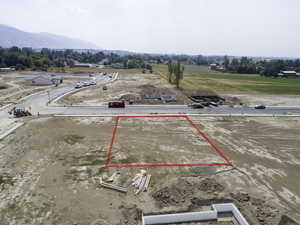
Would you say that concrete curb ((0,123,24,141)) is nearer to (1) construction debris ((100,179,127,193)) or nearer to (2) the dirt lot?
(2) the dirt lot

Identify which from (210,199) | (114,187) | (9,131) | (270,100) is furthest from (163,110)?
(270,100)

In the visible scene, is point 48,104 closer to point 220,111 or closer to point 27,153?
point 27,153

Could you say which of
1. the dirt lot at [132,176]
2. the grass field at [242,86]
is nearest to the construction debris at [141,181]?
the dirt lot at [132,176]

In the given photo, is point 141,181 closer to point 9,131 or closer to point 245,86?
point 9,131

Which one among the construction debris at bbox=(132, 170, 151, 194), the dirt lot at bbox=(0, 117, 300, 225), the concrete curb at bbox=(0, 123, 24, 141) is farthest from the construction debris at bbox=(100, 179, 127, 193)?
the concrete curb at bbox=(0, 123, 24, 141)

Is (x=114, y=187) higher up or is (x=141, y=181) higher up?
(x=141, y=181)

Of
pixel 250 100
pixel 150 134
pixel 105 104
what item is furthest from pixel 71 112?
pixel 250 100

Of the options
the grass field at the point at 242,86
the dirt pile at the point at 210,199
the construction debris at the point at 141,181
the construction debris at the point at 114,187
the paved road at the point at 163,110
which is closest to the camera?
the dirt pile at the point at 210,199

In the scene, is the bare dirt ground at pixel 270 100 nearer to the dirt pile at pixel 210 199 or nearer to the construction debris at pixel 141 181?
the dirt pile at pixel 210 199
